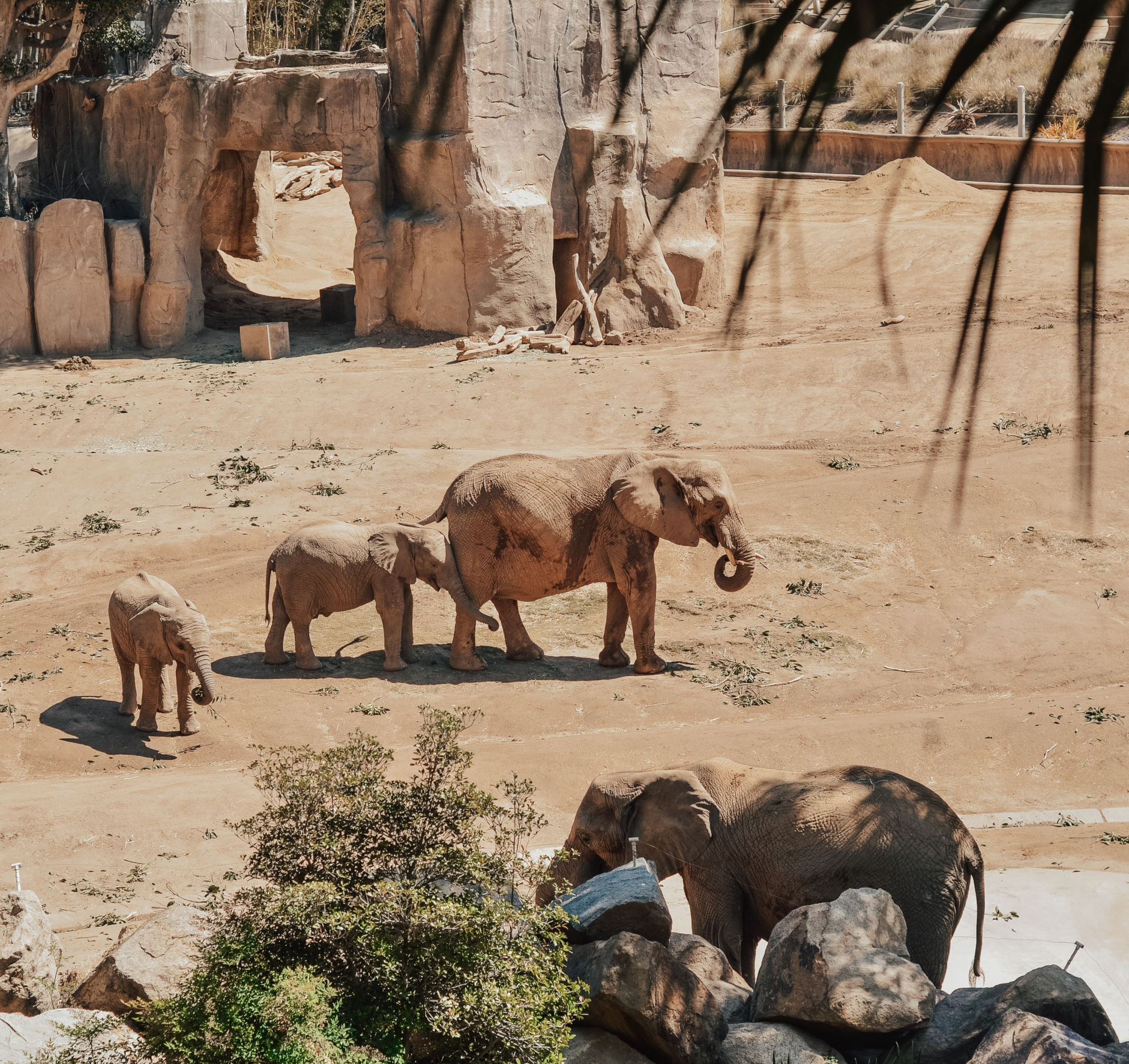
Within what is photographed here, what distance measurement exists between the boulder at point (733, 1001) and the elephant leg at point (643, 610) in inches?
251

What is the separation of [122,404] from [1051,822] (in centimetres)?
1442

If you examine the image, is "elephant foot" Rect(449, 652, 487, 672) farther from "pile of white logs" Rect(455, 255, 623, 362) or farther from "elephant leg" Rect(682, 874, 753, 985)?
"pile of white logs" Rect(455, 255, 623, 362)

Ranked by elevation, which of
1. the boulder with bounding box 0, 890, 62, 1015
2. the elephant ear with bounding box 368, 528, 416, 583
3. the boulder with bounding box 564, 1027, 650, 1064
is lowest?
the elephant ear with bounding box 368, 528, 416, 583

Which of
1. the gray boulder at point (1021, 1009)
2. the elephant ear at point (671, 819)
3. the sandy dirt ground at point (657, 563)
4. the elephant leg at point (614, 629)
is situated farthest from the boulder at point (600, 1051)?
the elephant leg at point (614, 629)

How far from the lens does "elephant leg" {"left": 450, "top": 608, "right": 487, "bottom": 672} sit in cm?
1196


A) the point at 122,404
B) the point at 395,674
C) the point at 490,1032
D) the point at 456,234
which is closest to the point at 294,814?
the point at 490,1032

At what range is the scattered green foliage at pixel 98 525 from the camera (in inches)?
598

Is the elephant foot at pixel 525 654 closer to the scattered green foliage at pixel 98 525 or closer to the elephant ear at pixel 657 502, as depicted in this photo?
the elephant ear at pixel 657 502

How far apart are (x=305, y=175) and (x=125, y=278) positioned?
13.5m

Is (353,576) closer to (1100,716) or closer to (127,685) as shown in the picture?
(127,685)

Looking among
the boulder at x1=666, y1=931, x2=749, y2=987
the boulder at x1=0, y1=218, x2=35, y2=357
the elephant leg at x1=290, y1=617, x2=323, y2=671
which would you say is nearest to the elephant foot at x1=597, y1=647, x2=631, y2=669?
the elephant leg at x1=290, y1=617, x2=323, y2=671

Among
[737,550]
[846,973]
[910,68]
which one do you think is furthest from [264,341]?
[910,68]

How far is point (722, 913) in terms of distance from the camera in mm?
6449

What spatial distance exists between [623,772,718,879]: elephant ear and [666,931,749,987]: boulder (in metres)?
0.64
